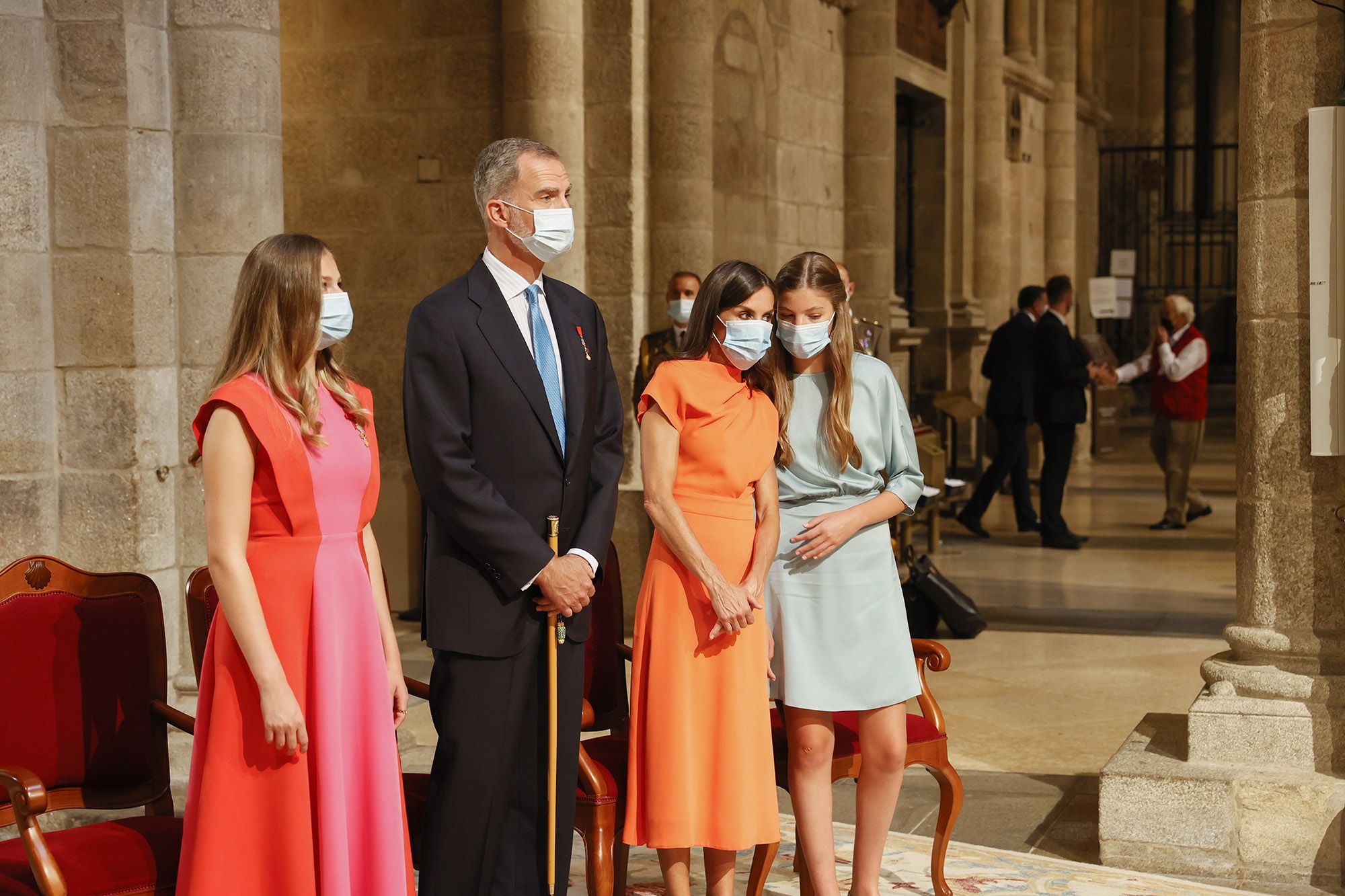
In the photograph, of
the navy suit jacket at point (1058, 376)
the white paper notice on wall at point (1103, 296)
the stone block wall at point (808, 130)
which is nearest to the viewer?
the stone block wall at point (808, 130)

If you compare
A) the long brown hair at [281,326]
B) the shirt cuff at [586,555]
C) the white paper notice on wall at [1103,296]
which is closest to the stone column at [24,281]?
the long brown hair at [281,326]

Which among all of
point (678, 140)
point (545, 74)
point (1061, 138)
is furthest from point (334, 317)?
point (1061, 138)

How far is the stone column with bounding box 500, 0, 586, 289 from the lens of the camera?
745 centimetres

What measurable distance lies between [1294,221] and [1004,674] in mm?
2955

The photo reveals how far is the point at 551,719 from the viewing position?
3.09 metres

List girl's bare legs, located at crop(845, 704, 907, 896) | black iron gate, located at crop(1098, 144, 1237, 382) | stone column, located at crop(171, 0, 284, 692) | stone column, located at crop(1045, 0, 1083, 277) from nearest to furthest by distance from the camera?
1. girl's bare legs, located at crop(845, 704, 907, 896)
2. stone column, located at crop(171, 0, 284, 692)
3. stone column, located at crop(1045, 0, 1083, 277)
4. black iron gate, located at crop(1098, 144, 1237, 382)

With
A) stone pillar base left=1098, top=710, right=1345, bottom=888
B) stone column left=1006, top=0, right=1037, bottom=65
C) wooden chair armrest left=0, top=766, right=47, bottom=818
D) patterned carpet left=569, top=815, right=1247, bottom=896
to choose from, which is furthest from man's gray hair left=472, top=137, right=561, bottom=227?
stone column left=1006, top=0, right=1037, bottom=65

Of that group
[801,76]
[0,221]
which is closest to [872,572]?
[0,221]

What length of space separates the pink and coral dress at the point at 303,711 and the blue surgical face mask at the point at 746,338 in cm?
89

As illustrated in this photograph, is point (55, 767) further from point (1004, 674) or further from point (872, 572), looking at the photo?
point (1004, 674)

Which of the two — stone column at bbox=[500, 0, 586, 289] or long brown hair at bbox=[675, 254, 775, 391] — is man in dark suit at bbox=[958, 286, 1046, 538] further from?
long brown hair at bbox=[675, 254, 775, 391]

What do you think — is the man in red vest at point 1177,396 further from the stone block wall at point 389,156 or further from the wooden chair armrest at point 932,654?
the wooden chair armrest at point 932,654

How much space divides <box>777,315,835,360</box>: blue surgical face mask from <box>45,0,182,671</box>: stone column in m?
2.03

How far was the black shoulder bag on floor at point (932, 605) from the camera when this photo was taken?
24.2 feet
